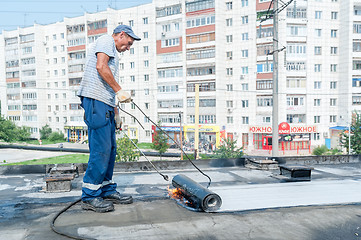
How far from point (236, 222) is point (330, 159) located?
6367 mm

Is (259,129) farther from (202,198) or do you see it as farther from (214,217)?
(214,217)

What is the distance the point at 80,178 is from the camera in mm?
5938

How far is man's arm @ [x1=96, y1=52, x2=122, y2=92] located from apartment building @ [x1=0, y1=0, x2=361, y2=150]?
4246 cm

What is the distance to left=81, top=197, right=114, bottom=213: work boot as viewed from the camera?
3.26 meters

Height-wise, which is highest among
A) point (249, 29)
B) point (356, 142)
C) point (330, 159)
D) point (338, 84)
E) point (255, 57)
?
point (249, 29)

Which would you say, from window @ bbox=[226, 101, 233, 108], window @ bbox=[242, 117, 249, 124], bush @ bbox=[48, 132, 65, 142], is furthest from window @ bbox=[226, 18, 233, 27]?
bush @ bbox=[48, 132, 65, 142]

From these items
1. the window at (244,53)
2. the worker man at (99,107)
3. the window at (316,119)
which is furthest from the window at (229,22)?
the worker man at (99,107)

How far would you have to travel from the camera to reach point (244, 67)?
45719 mm

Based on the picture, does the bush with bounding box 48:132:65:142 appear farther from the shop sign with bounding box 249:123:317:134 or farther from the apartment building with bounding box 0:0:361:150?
the shop sign with bounding box 249:123:317:134

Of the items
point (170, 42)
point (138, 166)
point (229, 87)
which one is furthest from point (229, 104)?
point (138, 166)

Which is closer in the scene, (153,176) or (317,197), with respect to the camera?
(317,197)

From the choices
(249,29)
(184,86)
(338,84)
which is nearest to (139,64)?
(184,86)

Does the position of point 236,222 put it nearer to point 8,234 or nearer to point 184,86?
point 8,234

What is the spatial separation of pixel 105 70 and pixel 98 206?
5.07 ft
